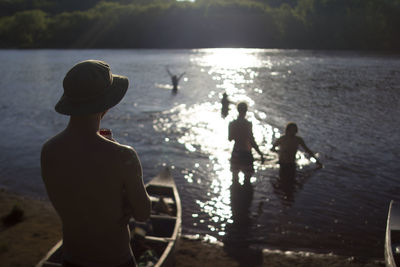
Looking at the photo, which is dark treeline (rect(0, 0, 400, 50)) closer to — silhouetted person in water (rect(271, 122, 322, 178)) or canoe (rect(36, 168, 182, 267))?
silhouetted person in water (rect(271, 122, 322, 178))

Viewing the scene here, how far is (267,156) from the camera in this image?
45.3 feet

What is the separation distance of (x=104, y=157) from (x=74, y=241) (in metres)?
0.69

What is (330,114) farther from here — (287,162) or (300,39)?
(300,39)

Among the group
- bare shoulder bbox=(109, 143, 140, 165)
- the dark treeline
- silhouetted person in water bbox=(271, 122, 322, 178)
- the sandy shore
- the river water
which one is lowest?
the sandy shore

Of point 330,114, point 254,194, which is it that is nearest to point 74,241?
point 254,194

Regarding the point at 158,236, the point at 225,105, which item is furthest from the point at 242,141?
the point at 225,105

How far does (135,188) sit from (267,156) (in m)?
11.8

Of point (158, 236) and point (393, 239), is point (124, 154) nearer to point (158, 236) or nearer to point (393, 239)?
point (158, 236)

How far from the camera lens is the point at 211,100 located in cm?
2847

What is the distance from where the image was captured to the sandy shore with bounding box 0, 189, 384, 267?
7.02 m

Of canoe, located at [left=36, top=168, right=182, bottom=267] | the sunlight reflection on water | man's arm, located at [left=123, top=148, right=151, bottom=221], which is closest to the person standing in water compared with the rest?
the sunlight reflection on water

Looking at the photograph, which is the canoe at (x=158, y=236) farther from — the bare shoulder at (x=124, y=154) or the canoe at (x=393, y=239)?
the bare shoulder at (x=124, y=154)

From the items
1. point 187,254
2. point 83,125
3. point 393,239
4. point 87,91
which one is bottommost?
point 187,254

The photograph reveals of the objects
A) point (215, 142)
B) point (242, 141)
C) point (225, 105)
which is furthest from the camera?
point (225, 105)
